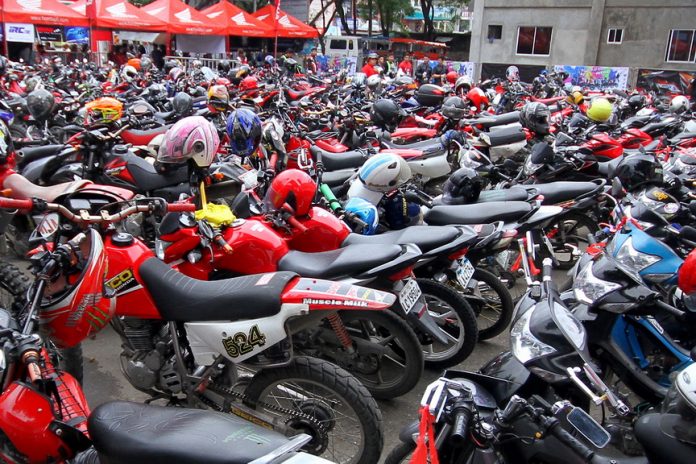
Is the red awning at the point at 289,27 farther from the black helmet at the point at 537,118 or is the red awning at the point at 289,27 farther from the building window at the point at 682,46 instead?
the black helmet at the point at 537,118

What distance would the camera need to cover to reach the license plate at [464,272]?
3701 millimetres

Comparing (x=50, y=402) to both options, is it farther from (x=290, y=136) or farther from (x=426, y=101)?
(x=426, y=101)

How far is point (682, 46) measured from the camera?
23.4 meters

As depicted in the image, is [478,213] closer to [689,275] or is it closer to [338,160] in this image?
[689,275]

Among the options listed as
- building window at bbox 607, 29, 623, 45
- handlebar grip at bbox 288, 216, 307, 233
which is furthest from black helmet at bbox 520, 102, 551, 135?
building window at bbox 607, 29, 623, 45

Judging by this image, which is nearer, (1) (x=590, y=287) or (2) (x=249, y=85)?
(1) (x=590, y=287)

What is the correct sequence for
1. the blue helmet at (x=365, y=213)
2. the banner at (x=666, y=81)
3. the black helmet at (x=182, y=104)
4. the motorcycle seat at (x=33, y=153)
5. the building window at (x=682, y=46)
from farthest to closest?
the building window at (x=682, y=46), the banner at (x=666, y=81), the black helmet at (x=182, y=104), the motorcycle seat at (x=33, y=153), the blue helmet at (x=365, y=213)

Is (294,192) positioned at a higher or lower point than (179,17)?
lower

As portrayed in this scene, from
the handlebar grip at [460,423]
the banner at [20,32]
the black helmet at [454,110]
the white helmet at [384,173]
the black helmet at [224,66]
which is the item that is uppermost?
the banner at [20,32]

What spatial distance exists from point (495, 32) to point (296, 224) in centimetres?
2664

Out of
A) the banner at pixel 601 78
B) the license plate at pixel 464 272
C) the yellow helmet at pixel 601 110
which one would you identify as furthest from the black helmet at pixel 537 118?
the banner at pixel 601 78

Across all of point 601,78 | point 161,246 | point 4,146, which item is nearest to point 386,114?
point 4,146

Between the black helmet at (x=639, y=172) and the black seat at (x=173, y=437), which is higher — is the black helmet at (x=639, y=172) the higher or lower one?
the higher one

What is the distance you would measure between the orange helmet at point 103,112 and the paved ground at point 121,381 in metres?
2.81
